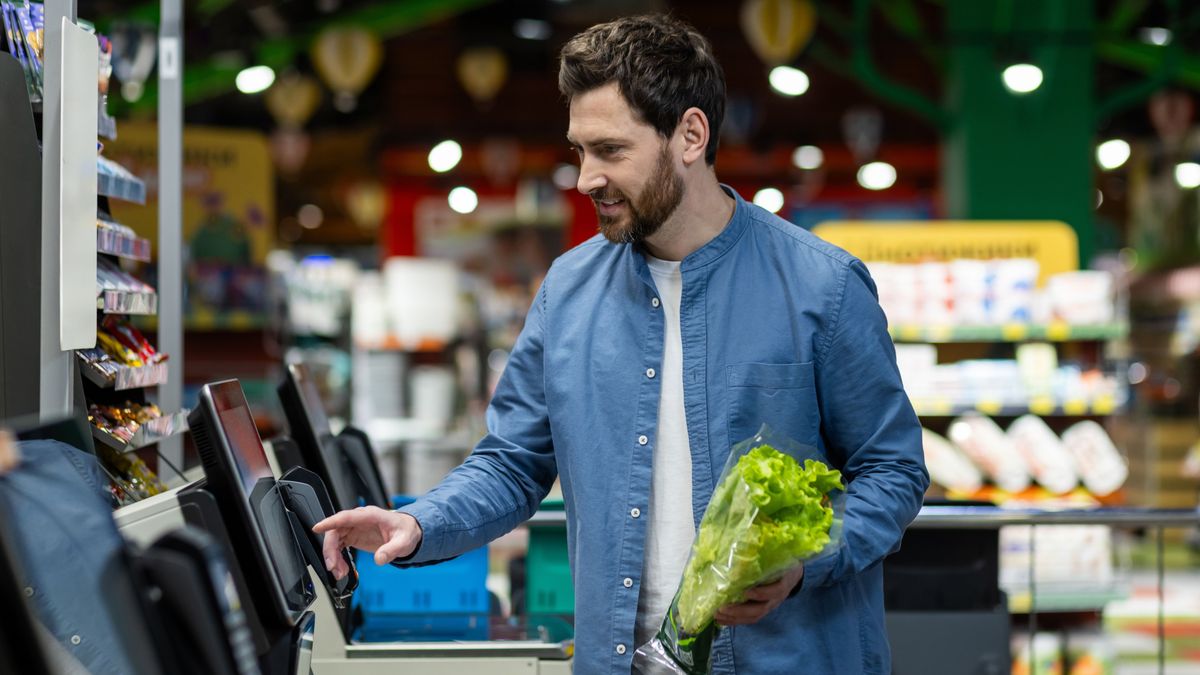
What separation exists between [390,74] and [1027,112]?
22.9 ft

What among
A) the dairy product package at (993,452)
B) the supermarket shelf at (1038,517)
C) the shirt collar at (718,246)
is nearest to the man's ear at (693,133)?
the shirt collar at (718,246)

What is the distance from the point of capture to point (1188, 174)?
1488 centimetres

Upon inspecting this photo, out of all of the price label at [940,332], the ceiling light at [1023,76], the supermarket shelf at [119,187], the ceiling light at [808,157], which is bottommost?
the price label at [940,332]

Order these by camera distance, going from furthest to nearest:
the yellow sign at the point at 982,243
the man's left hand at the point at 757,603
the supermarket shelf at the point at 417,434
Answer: the supermarket shelf at the point at 417,434
the yellow sign at the point at 982,243
the man's left hand at the point at 757,603

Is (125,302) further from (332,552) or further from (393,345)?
(393,345)

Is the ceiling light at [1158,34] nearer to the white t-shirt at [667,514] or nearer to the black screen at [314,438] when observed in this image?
the black screen at [314,438]

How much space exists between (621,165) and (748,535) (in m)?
0.64

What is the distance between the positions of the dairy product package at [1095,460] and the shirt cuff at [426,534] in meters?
5.12

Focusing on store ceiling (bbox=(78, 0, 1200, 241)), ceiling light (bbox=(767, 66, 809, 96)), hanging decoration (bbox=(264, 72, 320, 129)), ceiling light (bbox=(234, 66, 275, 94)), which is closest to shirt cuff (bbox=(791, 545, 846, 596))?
ceiling light (bbox=(767, 66, 809, 96))

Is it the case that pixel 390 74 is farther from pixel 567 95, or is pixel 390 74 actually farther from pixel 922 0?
pixel 567 95

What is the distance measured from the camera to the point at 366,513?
6.19 ft

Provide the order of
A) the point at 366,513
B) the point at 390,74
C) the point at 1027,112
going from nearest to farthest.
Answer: the point at 366,513, the point at 1027,112, the point at 390,74

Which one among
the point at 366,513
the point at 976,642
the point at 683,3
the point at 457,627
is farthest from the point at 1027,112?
the point at 366,513

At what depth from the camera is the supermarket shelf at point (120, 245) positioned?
8.44 feet
